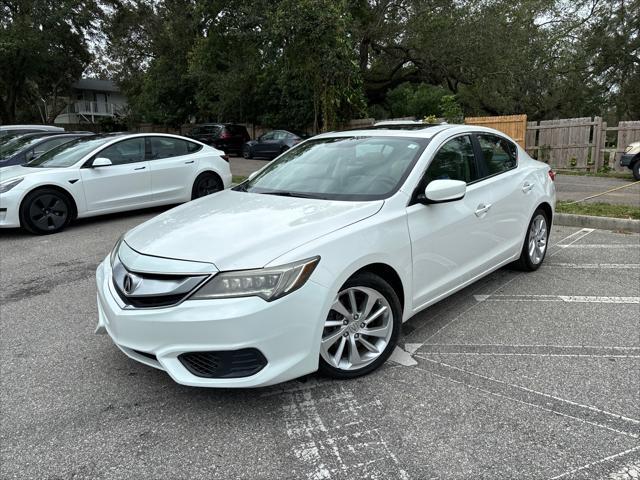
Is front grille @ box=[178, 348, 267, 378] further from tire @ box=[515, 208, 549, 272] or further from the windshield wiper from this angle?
tire @ box=[515, 208, 549, 272]

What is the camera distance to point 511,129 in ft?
54.2

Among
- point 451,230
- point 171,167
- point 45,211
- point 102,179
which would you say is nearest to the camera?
point 451,230

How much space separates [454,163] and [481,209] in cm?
44

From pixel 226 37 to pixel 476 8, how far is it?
9280 millimetres

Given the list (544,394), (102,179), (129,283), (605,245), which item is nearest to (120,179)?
(102,179)

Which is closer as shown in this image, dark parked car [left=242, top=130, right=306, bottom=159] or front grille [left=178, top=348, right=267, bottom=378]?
front grille [left=178, top=348, right=267, bottom=378]

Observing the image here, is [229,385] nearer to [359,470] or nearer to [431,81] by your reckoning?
[359,470]

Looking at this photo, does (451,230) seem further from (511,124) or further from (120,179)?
(511,124)

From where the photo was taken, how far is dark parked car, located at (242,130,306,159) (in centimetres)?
2080

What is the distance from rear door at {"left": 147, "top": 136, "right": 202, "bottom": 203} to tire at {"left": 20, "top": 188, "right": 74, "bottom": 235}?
1460 millimetres

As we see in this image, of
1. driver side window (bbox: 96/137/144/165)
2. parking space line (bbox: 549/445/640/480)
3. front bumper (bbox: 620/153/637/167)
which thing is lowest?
parking space line (bbox: 549/445/640/480)

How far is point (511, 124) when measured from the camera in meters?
16.5

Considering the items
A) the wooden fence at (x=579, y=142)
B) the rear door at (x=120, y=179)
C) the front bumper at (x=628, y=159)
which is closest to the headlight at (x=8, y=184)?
the rear door at (x=120, y=179)

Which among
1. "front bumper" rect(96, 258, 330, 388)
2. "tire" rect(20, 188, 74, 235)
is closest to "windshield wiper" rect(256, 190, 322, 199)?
"front bumper" rect(96, 258, 330, 388)
